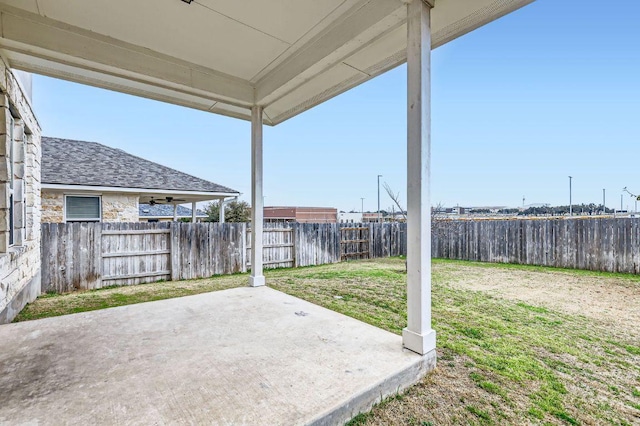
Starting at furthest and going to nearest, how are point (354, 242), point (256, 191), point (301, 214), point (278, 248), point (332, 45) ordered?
point (301, 214) < point (354, 242) < point (278, 248) < point (256, 191) < point (332, 45)

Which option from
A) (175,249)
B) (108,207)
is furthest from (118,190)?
(175,249)

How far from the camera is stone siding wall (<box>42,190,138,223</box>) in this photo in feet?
24.3

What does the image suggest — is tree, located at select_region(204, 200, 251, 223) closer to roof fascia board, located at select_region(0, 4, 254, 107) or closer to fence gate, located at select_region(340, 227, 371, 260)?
fence gate, located at select_region(340, 227, 371, 260)

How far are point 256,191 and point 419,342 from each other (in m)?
3.14

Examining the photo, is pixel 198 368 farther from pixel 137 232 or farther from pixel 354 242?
pixel 354 242

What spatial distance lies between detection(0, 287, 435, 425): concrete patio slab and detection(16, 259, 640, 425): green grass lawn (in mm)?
245

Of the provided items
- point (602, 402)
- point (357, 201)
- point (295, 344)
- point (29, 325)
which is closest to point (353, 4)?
point (295, 344)

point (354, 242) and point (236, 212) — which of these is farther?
→ point (236, 212)

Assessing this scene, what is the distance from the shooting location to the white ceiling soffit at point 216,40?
2.48 metres

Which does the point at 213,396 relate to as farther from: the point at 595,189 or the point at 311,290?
the point at 595,189

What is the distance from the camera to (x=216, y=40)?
3.07 metres

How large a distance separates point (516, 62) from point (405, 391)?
28.8 ft

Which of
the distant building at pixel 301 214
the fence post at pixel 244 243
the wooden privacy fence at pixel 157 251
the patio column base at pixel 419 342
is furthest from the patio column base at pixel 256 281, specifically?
the distant building at pixel 301 214

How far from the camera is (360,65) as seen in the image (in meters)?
3.19
